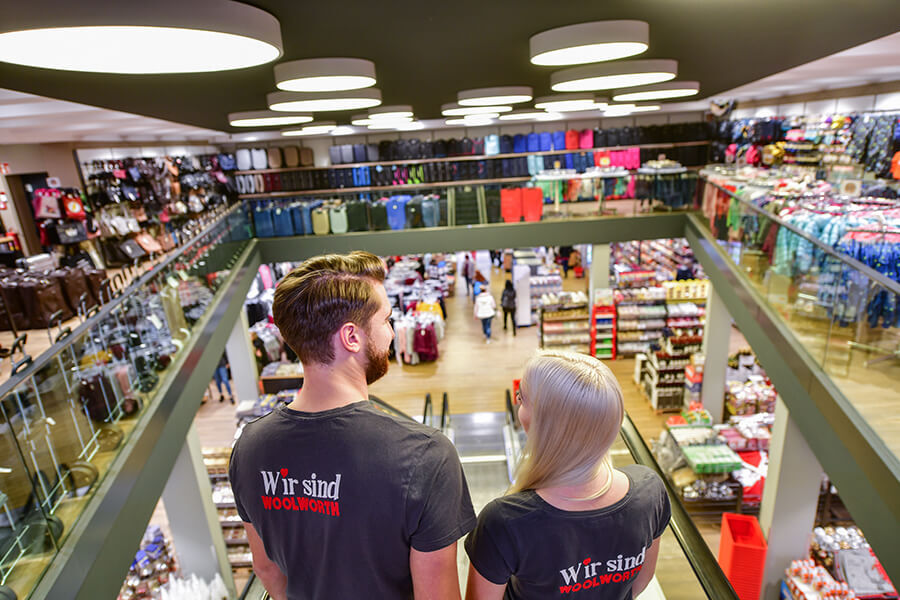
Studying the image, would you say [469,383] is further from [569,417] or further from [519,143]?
[569,417]

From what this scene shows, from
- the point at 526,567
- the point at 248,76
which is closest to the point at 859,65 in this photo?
the point at 248,76

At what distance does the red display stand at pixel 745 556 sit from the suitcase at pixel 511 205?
254 inches

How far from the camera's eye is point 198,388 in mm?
5586

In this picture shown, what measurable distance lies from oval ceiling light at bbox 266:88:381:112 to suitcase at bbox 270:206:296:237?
22.4 feet

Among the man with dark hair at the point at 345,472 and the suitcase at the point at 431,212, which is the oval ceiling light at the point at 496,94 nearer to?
the man with dark hair at the point at 345,472

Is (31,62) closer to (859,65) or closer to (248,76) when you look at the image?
(248,76)

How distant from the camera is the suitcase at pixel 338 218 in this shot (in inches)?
404

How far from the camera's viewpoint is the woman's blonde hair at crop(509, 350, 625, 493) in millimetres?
1252

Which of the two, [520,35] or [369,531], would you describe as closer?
[369,531]

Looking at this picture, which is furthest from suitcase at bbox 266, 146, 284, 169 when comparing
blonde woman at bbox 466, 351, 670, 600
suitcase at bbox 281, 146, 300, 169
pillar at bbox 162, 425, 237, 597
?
blonde woman at bbox 466, 351, 670, 600

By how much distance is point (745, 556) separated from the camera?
5312 mm

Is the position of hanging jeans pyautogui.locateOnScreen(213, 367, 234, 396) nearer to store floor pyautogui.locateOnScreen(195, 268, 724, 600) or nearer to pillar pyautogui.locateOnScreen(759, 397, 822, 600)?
store floor pyautogui.locateOnScreen(195, 268, 724, 600)

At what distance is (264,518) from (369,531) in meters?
0.32

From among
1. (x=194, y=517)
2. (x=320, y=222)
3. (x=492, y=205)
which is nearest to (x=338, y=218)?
(x=320, y=222)
